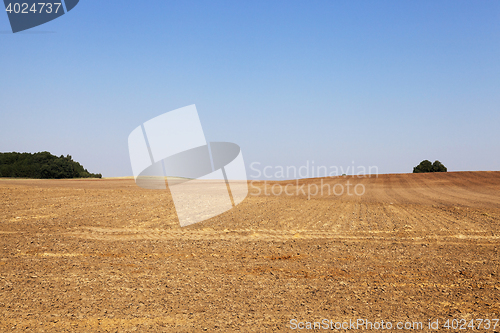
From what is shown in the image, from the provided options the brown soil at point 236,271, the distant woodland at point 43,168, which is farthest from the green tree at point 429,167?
the distant woodland at point 43,168

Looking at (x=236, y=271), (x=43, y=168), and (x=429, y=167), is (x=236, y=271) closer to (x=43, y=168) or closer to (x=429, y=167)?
(x=43, y=168)

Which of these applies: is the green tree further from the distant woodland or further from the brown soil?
the distant woodland

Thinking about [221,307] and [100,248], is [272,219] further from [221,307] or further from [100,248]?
[221,307]

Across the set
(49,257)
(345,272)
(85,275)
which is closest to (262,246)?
(345,272)

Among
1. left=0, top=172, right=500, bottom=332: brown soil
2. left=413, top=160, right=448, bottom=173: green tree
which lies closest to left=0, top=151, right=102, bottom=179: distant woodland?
left=0, top=172, right=500, bottom=332: brown soil

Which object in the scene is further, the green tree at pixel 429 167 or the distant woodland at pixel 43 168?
the green tree at pixel 429 167

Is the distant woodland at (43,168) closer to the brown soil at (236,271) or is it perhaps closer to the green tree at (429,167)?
the brown soil at (236,271)

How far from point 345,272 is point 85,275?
5920 mm

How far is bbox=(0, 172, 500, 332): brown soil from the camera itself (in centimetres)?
532

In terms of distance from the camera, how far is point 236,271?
7.73 metres

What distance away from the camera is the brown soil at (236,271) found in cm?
532

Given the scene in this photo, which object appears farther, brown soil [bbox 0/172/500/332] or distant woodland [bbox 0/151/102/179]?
distant woodland [bbox 0/151/102/179]

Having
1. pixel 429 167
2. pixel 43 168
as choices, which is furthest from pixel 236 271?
pixel 429 167

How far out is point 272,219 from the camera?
1533 centimetres
